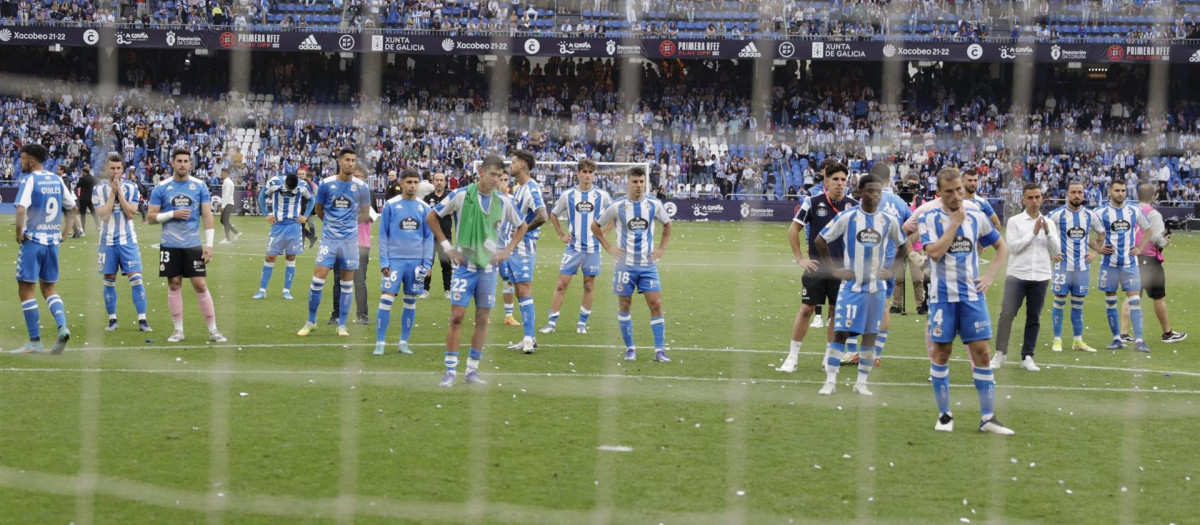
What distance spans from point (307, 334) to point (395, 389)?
3.38m

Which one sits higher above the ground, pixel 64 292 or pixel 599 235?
pixel 599 235

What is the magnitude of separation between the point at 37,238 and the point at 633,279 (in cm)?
500

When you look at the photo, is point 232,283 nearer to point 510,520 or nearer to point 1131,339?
point 1131,339

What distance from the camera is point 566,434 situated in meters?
8.13

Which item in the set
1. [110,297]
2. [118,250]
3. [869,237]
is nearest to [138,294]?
[110,297]

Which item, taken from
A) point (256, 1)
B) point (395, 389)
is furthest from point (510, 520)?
point (256, 1)

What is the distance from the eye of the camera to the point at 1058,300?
41.8 feet

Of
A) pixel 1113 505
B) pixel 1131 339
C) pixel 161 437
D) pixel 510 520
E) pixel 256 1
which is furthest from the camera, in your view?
pixel 1131 339

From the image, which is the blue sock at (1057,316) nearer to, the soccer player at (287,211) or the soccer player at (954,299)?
the soccer player at (954,299)

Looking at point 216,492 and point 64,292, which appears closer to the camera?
point 216,492

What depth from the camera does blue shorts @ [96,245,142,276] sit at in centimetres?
1277

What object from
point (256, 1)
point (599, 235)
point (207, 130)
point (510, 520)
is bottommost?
point (510, 520)

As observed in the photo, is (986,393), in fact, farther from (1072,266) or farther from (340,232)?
(340,232)

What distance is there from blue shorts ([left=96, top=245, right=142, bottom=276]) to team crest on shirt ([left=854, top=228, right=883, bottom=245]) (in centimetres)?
714
